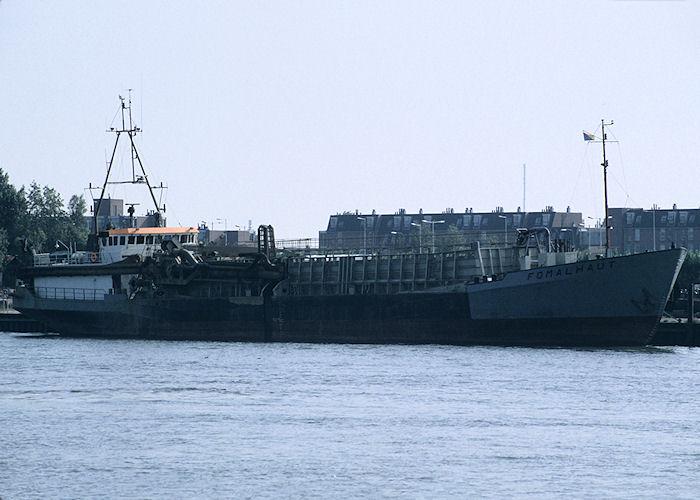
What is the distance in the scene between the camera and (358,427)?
109 feet

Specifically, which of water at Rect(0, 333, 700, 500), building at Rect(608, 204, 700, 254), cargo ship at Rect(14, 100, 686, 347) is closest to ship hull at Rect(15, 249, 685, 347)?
cargo ship at Rect(14, 100, 686, 347)

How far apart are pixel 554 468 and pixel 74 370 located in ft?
93.1

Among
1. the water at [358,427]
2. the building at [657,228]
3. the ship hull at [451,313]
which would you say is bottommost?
the water at [358,427]

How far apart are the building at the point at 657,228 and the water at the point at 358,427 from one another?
11805 cm

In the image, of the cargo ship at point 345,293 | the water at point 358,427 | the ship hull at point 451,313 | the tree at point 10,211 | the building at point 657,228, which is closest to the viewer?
the water at point 358,427

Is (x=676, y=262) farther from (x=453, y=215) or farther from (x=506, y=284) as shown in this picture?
(x=453, y=215)

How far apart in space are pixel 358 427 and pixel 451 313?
2606 centimetres

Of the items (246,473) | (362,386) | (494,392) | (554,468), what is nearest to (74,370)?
(362,386)

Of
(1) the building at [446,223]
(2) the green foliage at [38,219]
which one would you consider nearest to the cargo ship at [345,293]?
(2) the green foliage at [38,219]

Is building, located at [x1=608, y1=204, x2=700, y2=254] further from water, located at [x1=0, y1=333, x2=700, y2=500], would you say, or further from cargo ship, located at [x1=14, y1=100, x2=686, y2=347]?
water, located at [x1=0, y1=333, x2=700, y2=500]

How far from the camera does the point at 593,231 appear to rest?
172 m

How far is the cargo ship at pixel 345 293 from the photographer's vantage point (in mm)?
54594

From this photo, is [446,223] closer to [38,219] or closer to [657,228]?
[657,228]

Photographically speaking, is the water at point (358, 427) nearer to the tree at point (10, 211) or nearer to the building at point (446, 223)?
the tree at point (10, 211)
